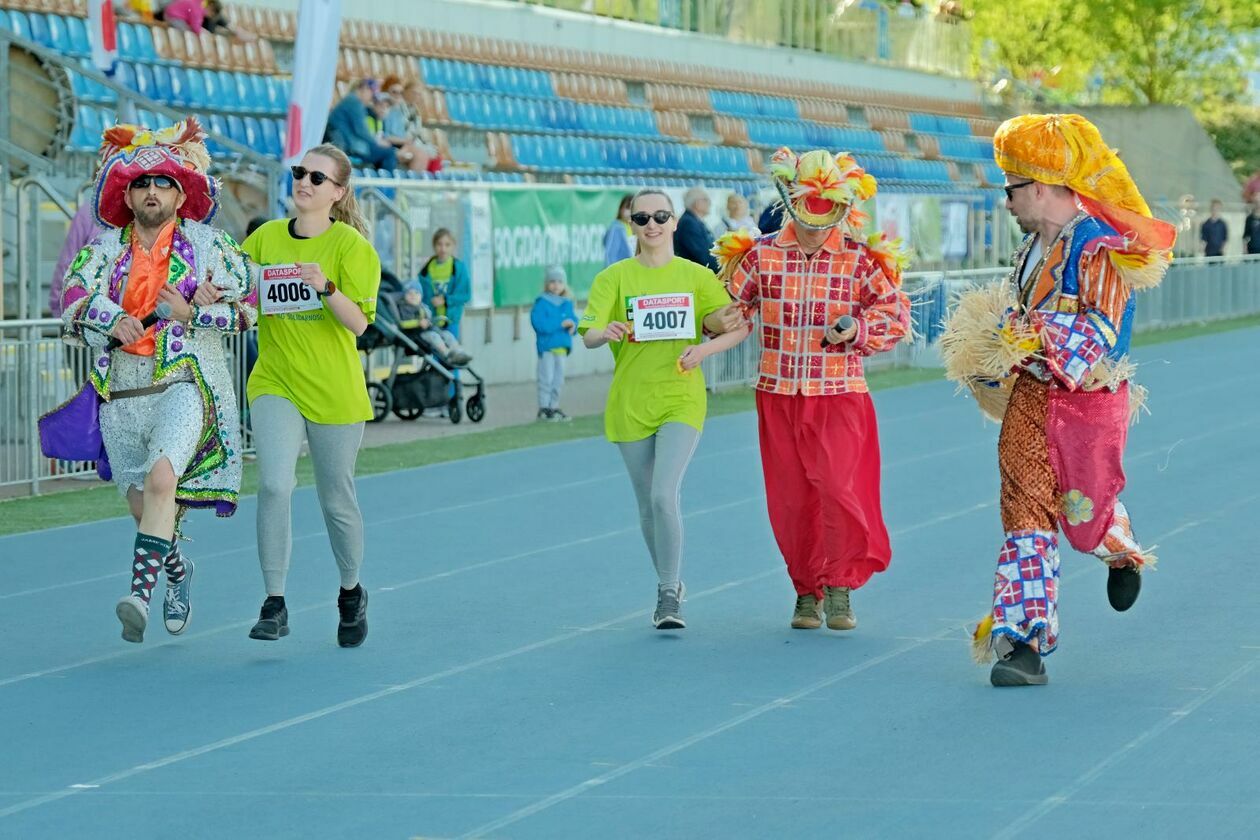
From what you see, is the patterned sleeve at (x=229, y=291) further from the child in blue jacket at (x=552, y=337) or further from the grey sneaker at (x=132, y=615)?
the child in blue jacket at (x=552, y=337)

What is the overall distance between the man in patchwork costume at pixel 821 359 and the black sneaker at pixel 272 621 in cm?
201

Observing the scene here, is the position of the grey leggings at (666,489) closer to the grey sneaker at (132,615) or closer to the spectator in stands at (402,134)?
the grey sneaker at (132,615)

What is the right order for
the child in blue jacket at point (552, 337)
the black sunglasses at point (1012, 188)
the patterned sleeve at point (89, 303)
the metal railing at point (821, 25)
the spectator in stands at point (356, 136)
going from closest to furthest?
the black sunglasses at point (1012, 188), the patterned sleeve at point (89, 303), the child in blue jacket at point (552, 337), the spectator in stands at point (356, 136), the metal railing at point (821, 25)

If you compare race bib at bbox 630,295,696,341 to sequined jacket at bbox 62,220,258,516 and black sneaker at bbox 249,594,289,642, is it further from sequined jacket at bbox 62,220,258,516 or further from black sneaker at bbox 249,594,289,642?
black sneaker at bbox 249,594,289,642

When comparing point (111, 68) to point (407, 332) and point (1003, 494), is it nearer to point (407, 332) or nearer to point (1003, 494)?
point (407, 332)

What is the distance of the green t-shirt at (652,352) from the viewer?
30.0ft

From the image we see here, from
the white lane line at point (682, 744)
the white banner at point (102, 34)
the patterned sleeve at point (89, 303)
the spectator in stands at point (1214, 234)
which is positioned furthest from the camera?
the spectator in stands at point (1214, 234)

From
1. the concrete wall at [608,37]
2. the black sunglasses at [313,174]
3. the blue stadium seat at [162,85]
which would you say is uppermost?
the concrete wall at [608,37]

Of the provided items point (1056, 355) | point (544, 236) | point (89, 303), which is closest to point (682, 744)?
point (1056, 355)

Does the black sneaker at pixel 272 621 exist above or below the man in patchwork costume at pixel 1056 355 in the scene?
below

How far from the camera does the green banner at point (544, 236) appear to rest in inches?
910

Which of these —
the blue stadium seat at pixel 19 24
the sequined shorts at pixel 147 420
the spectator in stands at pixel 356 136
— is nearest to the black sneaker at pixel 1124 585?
the sequined shorts at pixel 147 420

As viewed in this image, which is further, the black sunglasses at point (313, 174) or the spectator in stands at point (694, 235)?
the spectator in stands at point (694, 235)

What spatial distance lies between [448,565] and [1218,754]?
16.8ft
